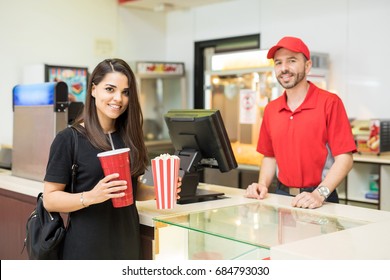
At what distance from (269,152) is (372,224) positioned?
1.06 m

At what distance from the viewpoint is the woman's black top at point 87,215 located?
1.97m

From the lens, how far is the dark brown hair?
6.75 ft

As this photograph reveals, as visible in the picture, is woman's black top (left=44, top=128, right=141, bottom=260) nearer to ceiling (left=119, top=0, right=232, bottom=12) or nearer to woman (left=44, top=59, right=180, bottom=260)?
woman (left=44, top=59, right=180, bottom=260)

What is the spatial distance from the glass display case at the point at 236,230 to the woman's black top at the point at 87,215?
0.68ft

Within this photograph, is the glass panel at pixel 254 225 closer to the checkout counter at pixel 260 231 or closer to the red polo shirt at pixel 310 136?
the checkout counter at pixel 260 231

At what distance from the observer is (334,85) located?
5289 millimetres

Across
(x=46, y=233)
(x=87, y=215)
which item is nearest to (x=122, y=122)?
(x=87, y=215)

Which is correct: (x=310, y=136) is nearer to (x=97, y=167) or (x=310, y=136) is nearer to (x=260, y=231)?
(x=260, y=231)

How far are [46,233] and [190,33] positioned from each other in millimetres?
5124

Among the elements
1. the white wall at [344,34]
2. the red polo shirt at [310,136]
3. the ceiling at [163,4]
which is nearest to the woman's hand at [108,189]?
the red polo shirt at [310,136]

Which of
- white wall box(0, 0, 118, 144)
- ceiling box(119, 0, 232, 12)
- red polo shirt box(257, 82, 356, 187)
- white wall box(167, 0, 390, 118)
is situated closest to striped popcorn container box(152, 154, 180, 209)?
red polo shirt box(257, 82, 356, 187)

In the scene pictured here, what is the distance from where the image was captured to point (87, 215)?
80.4 inches

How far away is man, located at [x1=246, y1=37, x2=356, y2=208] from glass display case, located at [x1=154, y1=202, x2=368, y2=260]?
1.40 feet

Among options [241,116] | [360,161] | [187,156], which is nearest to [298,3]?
[241,116]
